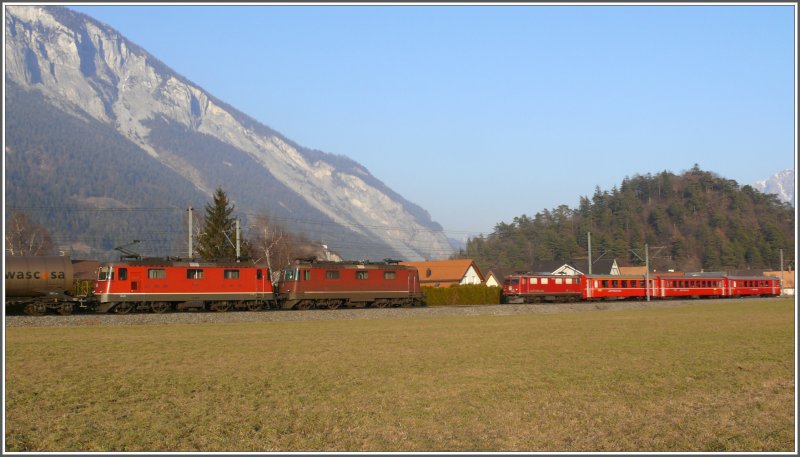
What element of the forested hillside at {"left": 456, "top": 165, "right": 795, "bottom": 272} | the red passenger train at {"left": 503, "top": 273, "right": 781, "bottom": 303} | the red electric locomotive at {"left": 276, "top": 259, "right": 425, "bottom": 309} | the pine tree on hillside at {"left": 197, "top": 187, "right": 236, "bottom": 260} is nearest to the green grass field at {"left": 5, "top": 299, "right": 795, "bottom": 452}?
the red electric locomotive at {"left": 276, "top": 259, "right": 425, "bottom": 309}

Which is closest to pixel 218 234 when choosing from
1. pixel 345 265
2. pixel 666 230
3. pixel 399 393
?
pixel 345 265

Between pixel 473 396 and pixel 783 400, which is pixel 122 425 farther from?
pixel 783 400

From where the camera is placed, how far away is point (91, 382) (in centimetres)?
1836

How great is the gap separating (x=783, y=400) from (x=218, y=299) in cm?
3630

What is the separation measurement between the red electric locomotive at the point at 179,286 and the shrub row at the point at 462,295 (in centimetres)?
2328

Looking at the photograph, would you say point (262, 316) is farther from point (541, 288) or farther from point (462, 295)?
point (541, 288)

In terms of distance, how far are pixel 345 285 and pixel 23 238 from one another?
71801 mm

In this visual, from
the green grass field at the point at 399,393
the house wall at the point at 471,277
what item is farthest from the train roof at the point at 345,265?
the house wall at the point at 471,277

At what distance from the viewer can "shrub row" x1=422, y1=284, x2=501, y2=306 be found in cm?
7094

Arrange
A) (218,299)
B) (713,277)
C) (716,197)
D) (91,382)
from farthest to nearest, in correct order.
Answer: (716,197) → (713,277) → (218,299) → (91,382)

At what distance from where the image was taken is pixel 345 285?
5291cm

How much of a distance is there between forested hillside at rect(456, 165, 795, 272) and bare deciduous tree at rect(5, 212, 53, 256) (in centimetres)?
7070

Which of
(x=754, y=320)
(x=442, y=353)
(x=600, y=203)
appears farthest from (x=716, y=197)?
(x=442, y=353)

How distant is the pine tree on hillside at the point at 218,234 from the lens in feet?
244
